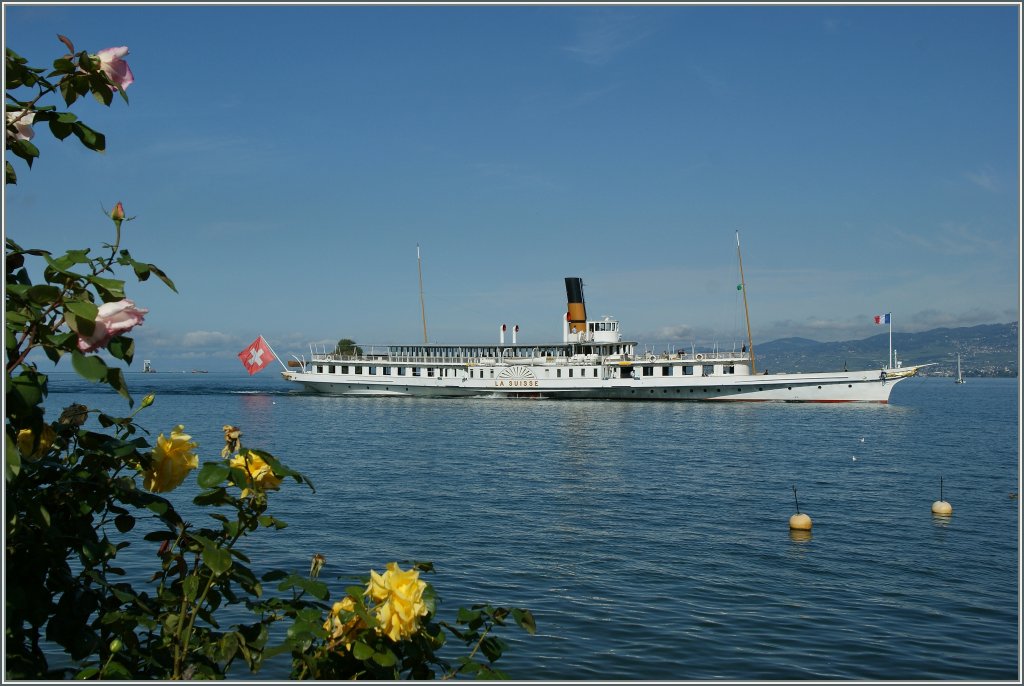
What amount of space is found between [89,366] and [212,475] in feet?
2.18

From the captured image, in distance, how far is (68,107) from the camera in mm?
2957

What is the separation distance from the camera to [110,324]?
219 cm

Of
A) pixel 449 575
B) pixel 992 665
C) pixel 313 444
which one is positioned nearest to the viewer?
pixel 992 665

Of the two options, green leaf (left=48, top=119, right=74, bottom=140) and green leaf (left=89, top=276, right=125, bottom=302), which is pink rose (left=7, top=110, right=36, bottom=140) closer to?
green leaf (left=48, top=119, right=74, bottom=140)

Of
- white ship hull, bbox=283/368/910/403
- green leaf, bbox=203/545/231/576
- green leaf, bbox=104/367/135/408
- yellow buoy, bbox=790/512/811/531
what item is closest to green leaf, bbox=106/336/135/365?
green leaf, bbox=104/367/135/408

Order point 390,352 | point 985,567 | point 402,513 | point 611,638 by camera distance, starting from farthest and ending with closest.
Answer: point 390,352
point 402,513
point 985,567
point 611,638

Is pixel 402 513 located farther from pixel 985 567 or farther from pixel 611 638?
pixel 985 567

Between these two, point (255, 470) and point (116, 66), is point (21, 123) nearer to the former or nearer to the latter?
point (116, 66)

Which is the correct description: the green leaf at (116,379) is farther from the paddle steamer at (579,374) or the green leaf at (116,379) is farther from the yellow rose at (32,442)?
the paddle steamer at (579,374)

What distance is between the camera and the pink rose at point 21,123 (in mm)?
A: 2859

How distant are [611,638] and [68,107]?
9.69 m

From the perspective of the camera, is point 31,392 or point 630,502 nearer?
point 31,392

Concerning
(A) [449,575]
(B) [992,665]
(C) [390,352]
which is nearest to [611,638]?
(A) [449,575]

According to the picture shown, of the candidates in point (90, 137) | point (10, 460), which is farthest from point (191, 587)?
point (90, 137)
